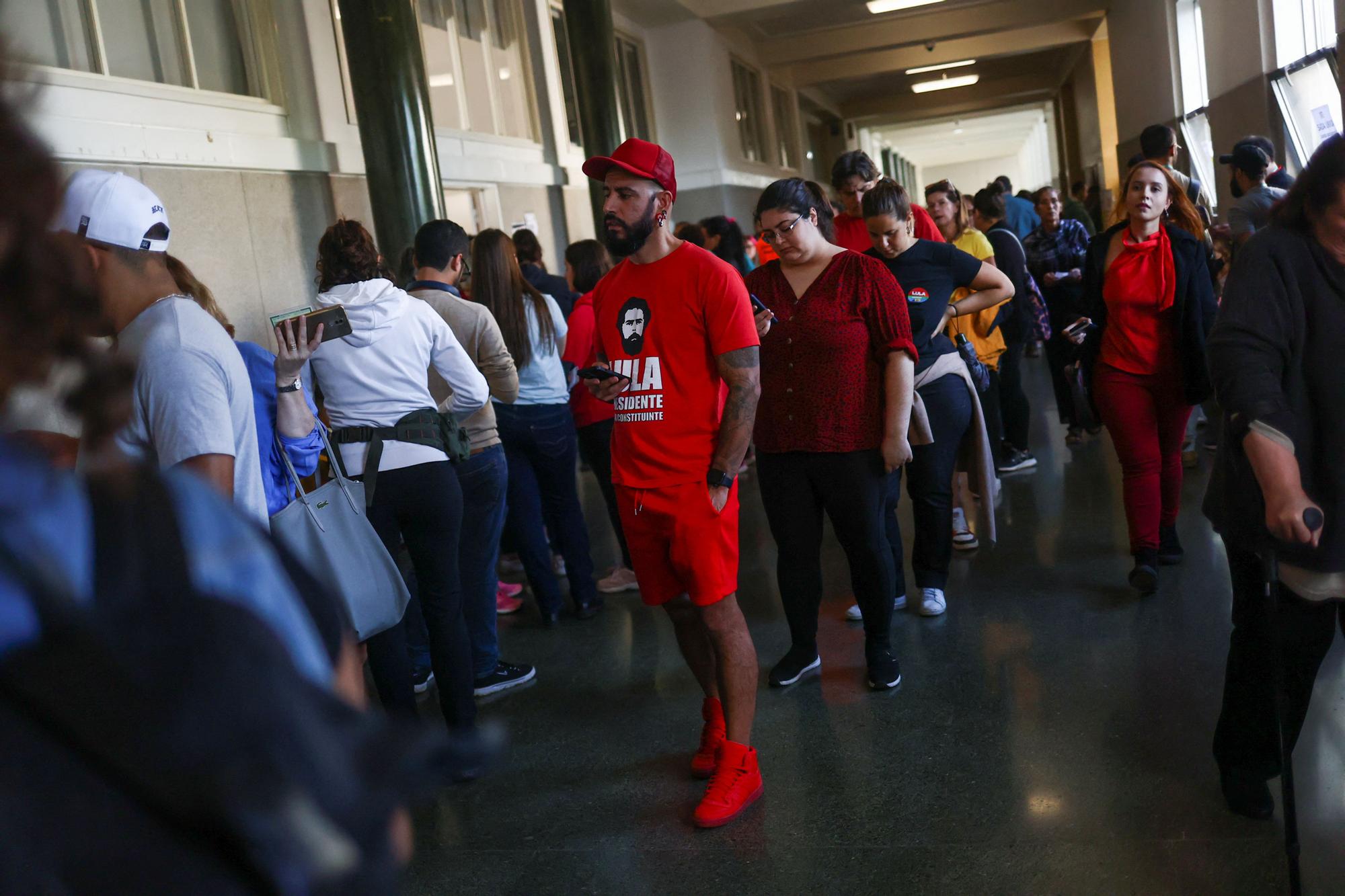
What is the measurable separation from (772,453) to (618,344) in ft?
3.12

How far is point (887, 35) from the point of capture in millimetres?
18438

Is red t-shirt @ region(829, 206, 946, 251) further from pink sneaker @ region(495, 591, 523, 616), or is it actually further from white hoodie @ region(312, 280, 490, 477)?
pink sneaker @ region(495, 591, 523, 616)

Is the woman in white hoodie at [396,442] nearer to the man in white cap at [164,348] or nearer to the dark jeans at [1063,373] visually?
the man in white cap at [164,348]

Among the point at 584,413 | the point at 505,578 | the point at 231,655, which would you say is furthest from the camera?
the point at 505,578

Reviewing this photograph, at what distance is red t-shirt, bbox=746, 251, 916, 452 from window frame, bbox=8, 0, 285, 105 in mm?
3311

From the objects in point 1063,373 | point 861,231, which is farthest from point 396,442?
point 1063,373

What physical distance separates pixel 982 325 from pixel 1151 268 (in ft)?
4.57

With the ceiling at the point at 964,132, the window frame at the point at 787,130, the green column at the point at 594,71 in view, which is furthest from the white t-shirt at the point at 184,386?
the ceiling at the point at 964,132

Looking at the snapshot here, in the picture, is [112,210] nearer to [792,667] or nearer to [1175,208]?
[792,667]

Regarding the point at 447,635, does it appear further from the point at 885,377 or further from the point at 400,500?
the point at 885,377

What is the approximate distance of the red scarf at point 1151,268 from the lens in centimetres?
450

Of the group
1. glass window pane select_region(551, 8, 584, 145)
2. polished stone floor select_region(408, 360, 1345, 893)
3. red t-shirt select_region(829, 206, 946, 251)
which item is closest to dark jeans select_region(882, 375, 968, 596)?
polished stone floor select_region(408, 360, 1345, 893)

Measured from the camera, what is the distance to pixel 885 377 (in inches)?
149

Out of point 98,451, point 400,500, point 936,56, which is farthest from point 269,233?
point 936,56
